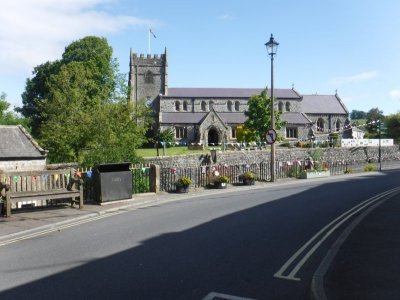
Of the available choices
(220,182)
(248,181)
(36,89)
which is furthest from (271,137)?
(36,89)

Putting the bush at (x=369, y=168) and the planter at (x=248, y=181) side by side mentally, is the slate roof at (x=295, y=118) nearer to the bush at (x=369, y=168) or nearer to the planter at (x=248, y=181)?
the bush at (x=369, y=168)

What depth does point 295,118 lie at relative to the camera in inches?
2815

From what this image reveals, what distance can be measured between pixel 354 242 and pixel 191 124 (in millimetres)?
59145

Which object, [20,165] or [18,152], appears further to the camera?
[18,152]

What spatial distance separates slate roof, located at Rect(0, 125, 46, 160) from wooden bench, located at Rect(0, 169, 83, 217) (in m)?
6.69

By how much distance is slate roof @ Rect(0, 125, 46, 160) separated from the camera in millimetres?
21539

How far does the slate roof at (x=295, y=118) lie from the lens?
69488 millimetres

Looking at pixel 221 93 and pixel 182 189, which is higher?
pixel 221 93

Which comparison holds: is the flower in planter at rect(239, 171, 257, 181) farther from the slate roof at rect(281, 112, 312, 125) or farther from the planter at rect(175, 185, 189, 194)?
the slate roof at rect(281, 112, 312, 125)

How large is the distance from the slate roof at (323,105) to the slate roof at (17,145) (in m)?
60.5

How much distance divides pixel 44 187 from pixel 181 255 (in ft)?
26.4

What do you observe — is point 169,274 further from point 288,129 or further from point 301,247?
point 288,129

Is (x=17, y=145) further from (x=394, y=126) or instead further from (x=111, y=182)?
(x=394, y=126)

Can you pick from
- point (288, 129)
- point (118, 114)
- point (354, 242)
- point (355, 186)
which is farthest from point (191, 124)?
point (354, 242)
